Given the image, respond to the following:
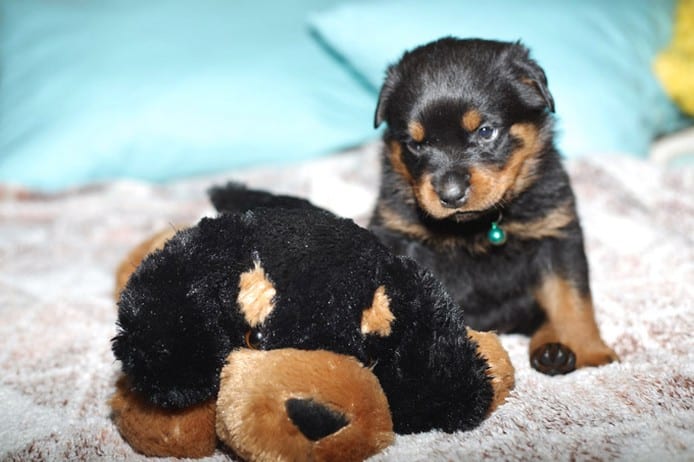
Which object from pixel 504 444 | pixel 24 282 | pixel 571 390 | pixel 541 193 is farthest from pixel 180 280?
pixel 24 282

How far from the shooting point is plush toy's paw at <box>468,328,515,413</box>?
1.45 meters

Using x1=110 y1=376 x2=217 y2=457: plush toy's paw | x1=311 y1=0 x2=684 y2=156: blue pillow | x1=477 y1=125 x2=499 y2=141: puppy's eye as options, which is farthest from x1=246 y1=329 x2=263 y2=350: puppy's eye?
x1=311 y1=0 x2=684 y2=156: blue pillow

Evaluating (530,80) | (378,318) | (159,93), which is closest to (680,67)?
(530,80)

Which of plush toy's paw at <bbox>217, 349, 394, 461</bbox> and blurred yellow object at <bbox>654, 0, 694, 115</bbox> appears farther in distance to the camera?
blurred yellow object at <bbox>654, 0, 694, 115</bbox>

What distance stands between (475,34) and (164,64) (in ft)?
5.15

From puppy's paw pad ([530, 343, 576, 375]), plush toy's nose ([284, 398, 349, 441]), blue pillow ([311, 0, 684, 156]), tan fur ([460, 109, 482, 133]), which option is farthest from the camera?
blue pillow ([311, 0, 684, 156])

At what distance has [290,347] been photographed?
1.29m

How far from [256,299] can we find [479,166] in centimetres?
85

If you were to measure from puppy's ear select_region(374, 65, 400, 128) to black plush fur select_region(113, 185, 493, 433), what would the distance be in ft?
2.67

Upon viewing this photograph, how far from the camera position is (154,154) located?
11.7 ft

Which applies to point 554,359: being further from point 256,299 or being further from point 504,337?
point 256,299

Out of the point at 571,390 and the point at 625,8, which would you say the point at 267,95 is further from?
the point at 571,390

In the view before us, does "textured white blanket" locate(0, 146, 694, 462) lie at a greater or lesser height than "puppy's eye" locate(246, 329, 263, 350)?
lesser

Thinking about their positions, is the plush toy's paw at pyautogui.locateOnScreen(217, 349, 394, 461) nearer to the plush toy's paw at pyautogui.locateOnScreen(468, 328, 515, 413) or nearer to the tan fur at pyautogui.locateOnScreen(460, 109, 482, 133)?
the plush toy's paw at pyautogui.locateOnScreen(468, 328, 515, 413)
